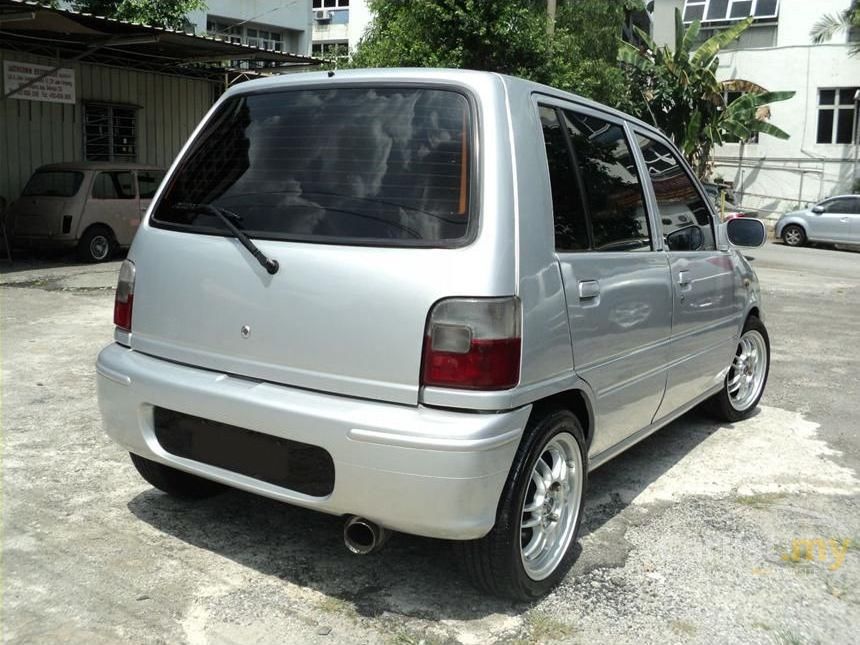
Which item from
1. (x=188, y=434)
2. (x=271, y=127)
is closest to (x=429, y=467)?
(x=188, y=434)

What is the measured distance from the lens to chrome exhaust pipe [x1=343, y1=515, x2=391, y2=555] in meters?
3.00

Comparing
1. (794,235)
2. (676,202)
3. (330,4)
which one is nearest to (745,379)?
(676,202)

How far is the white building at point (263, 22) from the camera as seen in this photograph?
1337 inches

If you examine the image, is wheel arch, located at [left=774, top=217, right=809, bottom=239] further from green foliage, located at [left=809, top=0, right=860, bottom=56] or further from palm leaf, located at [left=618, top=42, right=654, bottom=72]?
green foliage, located at [left=809, top=0, right=860, bottom=56]

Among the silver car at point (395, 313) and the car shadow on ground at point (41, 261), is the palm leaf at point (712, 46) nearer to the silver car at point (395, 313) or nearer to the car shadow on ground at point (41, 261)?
the car shadow on ground at point (41, 261)

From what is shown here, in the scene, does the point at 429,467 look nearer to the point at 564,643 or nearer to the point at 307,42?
the point at 564,643

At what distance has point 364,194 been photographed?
3043mm

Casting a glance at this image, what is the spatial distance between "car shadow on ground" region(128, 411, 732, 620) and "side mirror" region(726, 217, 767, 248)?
1738mm

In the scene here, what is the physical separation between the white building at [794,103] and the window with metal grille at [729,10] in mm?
37

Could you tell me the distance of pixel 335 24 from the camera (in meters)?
42.6

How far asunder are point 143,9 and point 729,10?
2229 cm

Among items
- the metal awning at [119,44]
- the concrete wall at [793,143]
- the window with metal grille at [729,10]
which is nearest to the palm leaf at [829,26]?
the concrete wall at [793,143]

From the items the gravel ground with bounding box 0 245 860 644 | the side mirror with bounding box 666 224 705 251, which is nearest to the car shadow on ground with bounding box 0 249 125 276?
the gravel ground with bounding box 0 245 860 644

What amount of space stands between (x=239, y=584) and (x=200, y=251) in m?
1.25
